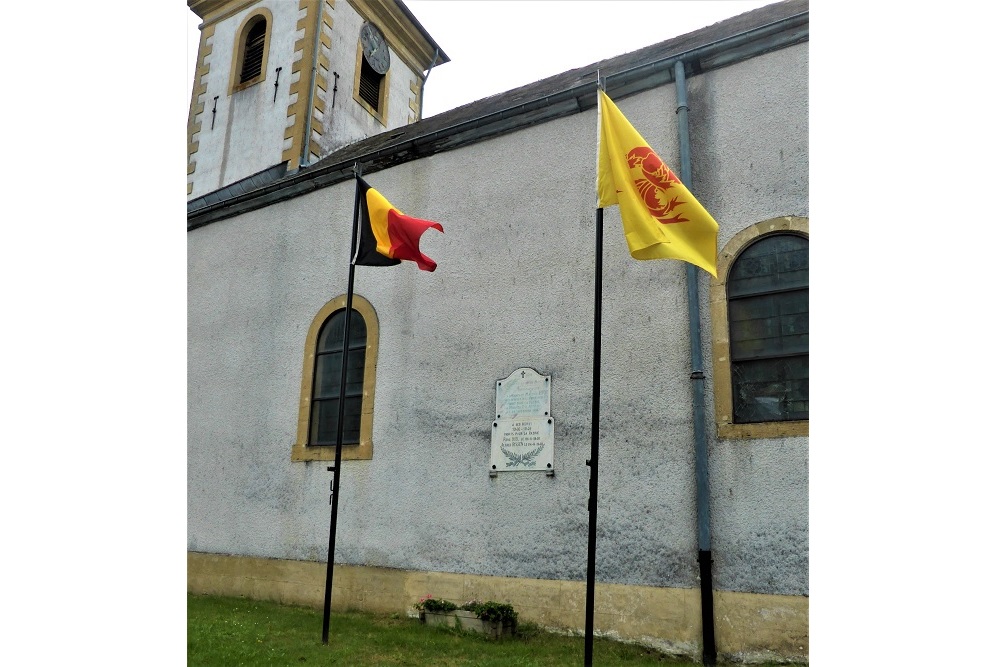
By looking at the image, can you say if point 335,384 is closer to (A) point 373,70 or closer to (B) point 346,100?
(B) point 346,100

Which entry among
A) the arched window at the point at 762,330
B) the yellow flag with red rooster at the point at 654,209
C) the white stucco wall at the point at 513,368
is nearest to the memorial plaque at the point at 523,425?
the white stucco wall at the point at 513,368

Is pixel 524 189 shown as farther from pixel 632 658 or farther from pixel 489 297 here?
pixel 632 658

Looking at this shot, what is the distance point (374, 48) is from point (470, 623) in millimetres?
16065

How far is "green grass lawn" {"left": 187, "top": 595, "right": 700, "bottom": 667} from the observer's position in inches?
244

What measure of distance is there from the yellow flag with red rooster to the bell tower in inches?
448

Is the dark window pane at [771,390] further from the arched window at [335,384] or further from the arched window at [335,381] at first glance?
the arched window at [335,381]

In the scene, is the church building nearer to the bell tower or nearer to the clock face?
the bell tower

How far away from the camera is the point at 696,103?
26.7ft

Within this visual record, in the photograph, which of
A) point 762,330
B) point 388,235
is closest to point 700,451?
point 762,330

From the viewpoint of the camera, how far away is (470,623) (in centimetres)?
735

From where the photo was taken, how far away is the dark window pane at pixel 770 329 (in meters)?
6.99

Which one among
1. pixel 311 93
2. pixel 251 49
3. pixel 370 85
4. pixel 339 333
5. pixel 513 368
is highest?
pixel 251 49

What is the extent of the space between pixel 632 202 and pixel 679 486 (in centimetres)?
312

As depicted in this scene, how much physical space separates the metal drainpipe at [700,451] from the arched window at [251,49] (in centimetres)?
1313
